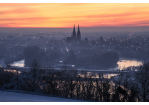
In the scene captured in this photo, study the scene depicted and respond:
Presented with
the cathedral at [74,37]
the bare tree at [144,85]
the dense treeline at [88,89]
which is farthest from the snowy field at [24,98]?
the cathedral at [74,37]

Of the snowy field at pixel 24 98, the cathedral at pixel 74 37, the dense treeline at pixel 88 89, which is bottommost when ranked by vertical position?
the dense treeline at pixel 88 89

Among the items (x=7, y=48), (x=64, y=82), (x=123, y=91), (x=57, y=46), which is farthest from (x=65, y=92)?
(x=57, y=46)

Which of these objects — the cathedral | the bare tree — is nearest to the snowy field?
the bare tree

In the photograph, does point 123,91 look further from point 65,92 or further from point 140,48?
point 140,48

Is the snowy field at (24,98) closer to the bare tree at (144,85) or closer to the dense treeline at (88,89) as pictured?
the dense treeline at (88,89)

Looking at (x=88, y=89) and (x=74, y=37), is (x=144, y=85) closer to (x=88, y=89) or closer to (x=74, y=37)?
(x=88, y=89)

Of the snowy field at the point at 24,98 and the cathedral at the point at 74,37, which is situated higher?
the cathedral at the point at 74,37

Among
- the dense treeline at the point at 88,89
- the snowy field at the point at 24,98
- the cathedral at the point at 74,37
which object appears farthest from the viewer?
the cathedral at the point at 74,37

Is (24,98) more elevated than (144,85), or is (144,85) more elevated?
(24,98)

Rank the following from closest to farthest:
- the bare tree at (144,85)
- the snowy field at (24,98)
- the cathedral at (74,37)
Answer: the snowy field at (24,98) < the bare tree at (144,85) < the cathedral at (74,37)

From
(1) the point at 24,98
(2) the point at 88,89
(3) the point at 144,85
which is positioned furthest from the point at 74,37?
(1) the point at 24,98

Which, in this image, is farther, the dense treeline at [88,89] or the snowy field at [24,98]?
the dense treeline at [88,89]
